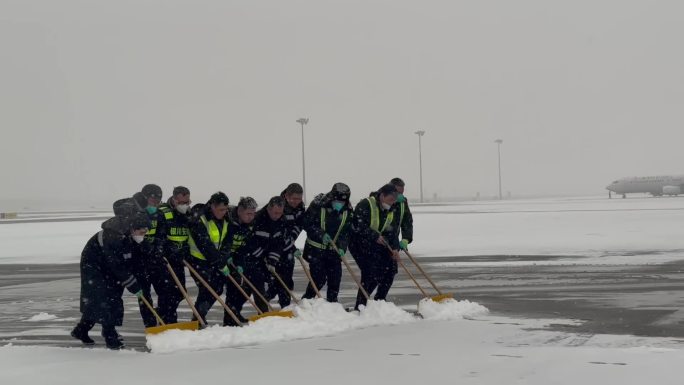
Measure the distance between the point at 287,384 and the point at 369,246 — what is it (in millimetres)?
4866

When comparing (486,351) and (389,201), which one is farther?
(389,201)

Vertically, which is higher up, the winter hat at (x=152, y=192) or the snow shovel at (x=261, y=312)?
the winter hat at (x=152, y=192)

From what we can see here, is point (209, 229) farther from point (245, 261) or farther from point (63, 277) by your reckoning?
point (63, 277)

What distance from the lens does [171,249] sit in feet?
32.3

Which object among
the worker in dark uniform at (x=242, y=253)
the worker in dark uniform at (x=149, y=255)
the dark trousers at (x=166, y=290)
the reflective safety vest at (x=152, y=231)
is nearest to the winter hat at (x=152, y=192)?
the worker in dark uniform at (x=149, y=255)

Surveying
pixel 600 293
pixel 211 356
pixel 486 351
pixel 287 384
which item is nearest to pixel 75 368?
pixel 211 356

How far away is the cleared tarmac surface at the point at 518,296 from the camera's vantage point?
408 inches

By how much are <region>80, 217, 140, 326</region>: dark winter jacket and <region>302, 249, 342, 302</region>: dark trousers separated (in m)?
2.87

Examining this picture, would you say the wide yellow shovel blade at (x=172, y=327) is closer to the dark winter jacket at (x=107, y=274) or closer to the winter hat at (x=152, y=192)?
the dark winter jacket at (x=107, y=274)

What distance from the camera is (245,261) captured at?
35.1 feet

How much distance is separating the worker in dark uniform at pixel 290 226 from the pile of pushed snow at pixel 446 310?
1.78 metres

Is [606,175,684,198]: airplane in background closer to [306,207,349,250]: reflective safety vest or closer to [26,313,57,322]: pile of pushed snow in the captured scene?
[306,207,349,250]: reflective safety vest

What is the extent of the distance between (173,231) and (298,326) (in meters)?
1.83

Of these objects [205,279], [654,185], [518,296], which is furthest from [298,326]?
[654,185]
